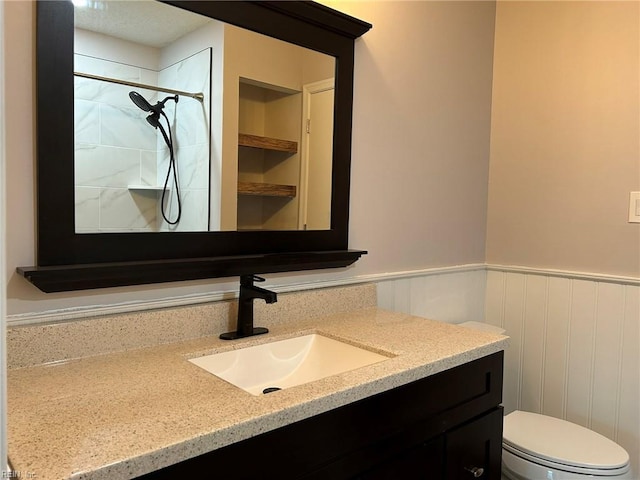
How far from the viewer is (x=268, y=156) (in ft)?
4.90

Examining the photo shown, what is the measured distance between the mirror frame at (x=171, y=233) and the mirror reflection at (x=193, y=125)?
0.08ft

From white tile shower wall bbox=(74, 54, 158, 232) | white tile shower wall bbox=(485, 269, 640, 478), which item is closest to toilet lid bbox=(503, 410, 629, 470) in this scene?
white tile shower wall bbox=(485, 269, 640, 478)

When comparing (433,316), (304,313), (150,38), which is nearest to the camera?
(150,38)

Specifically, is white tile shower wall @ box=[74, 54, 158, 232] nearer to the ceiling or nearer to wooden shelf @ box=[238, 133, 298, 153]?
the ceiling

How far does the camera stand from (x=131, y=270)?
1.15m

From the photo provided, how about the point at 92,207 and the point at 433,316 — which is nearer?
the point at 92,207

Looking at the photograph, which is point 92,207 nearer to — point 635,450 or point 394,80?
point 394,80

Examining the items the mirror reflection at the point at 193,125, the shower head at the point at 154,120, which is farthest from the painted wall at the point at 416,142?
the shower head at the point at 154,120

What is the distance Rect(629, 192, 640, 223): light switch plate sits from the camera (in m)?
1.88

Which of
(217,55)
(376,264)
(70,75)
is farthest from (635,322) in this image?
(70,75)

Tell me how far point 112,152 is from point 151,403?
0.60 metres

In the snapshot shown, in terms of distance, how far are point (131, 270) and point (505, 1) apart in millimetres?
2066

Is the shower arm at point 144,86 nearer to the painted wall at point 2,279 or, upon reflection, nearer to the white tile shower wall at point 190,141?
the white tile shower wall at point 190,141

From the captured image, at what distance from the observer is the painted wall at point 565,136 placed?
1.92 meters
